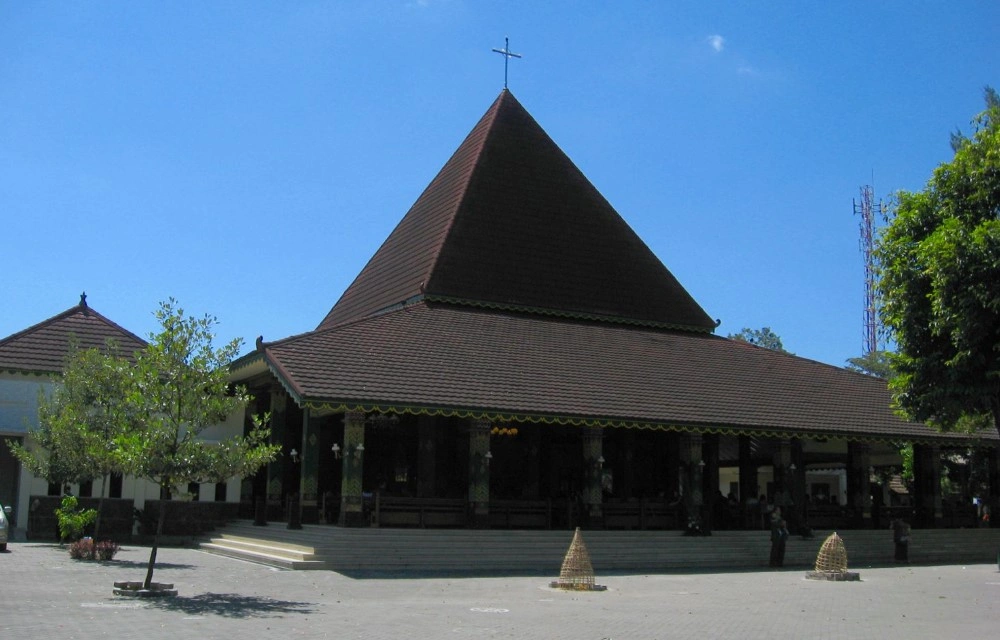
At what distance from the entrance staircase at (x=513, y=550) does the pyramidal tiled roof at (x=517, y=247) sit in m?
9.59

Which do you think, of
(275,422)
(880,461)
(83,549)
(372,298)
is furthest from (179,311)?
(880,461)

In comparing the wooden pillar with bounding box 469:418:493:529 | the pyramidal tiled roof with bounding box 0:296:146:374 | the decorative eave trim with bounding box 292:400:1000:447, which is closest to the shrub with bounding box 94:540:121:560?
the decorative eave trim with bounding box 292:400:1000:447

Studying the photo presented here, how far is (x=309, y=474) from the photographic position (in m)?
23.9

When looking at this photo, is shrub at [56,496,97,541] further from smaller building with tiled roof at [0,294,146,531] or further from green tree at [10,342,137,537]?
smaller building with tiled roof at [0,294,146,531]

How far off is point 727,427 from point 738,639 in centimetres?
1449

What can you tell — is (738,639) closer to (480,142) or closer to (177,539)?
(177,539)

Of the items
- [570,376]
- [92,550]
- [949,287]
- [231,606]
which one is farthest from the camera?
[570,376]

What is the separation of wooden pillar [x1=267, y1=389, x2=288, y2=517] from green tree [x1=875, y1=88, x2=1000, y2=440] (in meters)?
15.8

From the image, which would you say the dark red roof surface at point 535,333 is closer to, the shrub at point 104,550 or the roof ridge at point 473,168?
the roof ridge at point 473,168

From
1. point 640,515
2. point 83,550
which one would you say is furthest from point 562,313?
point 83,550

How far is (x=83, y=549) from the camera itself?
67.5 feet

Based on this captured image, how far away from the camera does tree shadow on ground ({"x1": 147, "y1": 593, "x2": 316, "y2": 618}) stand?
1330cm

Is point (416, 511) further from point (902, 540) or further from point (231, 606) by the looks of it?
point (902, 540)

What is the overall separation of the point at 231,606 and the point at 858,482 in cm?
2120
